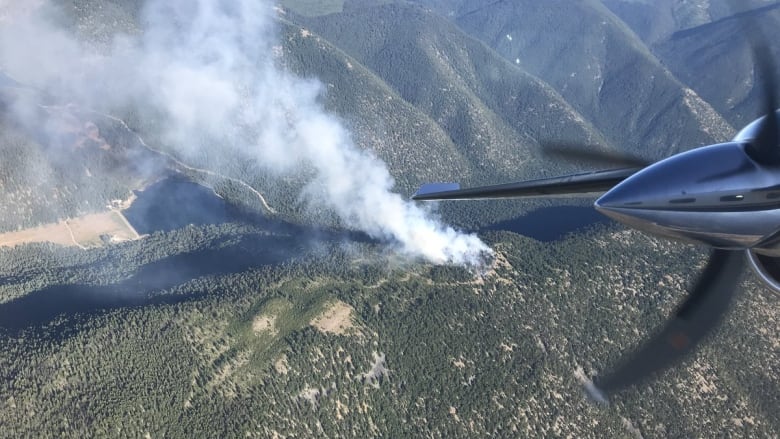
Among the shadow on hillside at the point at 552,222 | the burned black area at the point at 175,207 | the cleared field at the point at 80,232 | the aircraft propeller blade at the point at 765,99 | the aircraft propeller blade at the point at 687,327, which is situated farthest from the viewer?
the burned black area at the point at 175,207

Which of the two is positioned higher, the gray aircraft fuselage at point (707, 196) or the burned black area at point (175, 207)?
the gray aircraft fuselage at point (707, 196)

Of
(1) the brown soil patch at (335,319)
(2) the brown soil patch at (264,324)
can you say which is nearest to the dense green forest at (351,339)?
(1) the brown soil patch at (335,319)

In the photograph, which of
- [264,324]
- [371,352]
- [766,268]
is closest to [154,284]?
[264,324]

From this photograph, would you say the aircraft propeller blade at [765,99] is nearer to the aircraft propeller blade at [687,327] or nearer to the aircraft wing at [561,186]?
the aircraft propeller blade at [687,327]

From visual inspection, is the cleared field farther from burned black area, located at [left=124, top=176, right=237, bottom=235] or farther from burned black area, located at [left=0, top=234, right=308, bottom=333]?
burned black area, located at [left=0, top=234, right=308, bottom=333]

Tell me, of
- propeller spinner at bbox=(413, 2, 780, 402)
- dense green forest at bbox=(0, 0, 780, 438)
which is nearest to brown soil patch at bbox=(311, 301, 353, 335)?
dense green forest at bbox=(0, 0, 780, 438)

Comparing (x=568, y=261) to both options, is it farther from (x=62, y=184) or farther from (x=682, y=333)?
(x=62, y=184)
